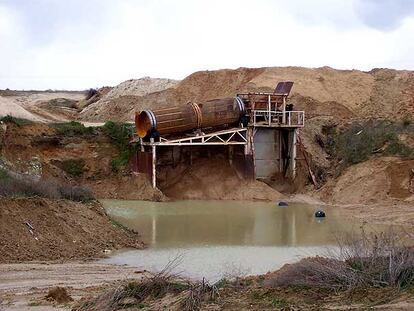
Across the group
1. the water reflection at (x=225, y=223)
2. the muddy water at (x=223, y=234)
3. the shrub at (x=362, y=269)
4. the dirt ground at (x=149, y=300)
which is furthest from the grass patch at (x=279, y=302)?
the water reflection at (x=225, y=223)

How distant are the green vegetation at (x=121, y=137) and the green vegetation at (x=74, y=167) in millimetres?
1528

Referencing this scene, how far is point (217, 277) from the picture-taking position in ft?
47.7

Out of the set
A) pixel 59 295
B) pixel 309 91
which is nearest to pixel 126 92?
pixel 309 91

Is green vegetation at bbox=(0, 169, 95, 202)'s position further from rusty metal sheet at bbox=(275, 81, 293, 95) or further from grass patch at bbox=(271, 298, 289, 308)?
rusty metal sheet at bbox=(275, 81, 293, 95)

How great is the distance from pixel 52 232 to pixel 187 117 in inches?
558

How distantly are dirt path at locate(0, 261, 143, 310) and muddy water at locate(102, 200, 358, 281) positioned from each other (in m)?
1.22

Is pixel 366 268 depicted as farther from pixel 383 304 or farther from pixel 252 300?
pixel 252 300

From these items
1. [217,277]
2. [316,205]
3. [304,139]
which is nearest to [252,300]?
[217,277]

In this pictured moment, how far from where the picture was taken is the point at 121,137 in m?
33.8

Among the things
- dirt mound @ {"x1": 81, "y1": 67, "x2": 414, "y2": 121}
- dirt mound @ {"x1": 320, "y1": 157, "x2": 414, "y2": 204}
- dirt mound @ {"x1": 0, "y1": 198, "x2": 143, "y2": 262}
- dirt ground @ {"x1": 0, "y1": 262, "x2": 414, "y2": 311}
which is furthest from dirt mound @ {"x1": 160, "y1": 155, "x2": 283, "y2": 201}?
dirt ground @ {"x1": 0, "y1": 262, "x2": 414, "y2": 311}

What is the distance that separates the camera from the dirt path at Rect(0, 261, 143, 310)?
11734 mm

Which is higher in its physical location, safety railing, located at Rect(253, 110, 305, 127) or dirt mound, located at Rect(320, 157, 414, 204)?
safety railing, located at Rect(253, 110, 305, 127)

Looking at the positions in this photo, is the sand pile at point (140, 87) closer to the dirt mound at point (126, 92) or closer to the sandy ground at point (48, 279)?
the dirt mound at point (126, 92)

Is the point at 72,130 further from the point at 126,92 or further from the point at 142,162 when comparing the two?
the point at 126,92
